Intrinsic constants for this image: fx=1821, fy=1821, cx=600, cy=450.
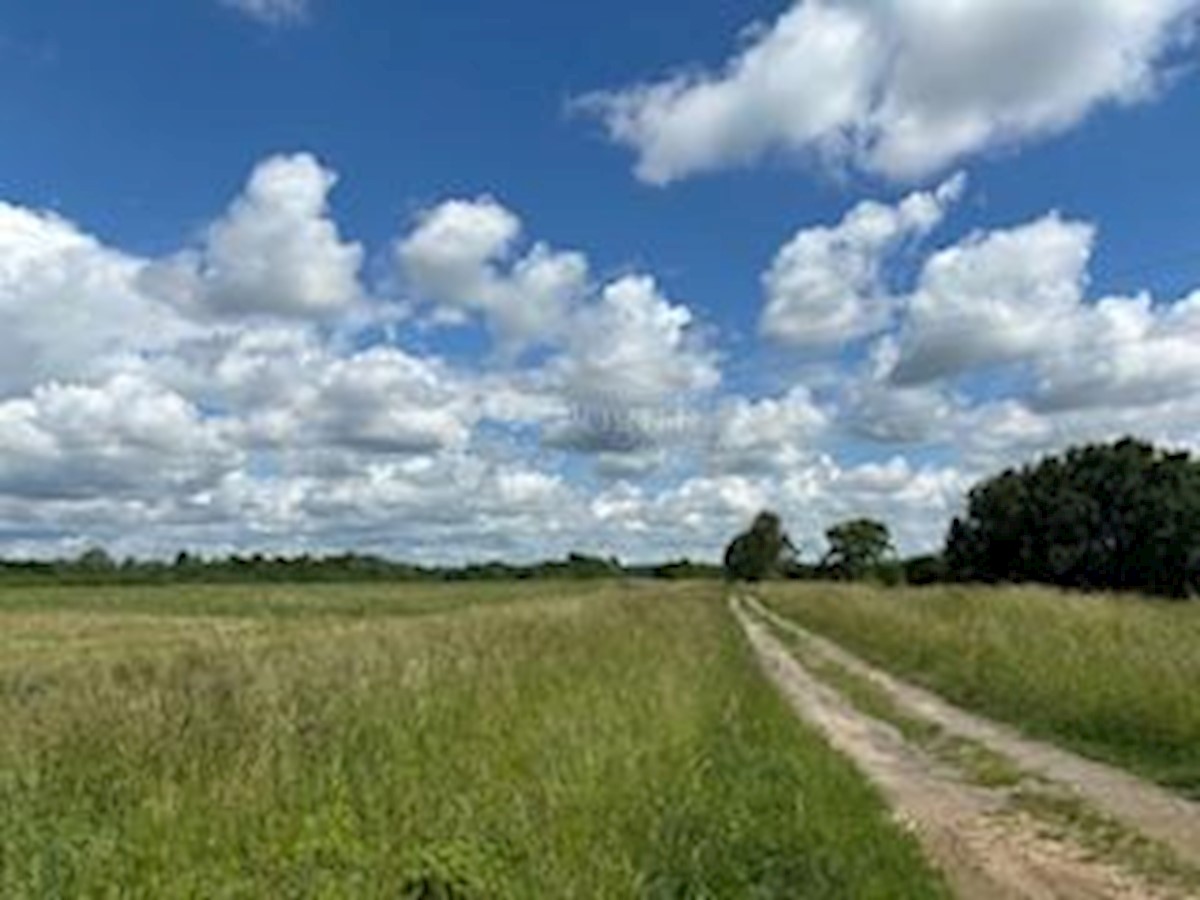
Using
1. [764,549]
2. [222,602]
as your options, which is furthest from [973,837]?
[764,549]

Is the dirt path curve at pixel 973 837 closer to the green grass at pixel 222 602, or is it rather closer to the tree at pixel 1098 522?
the green grass at pixel 222 602

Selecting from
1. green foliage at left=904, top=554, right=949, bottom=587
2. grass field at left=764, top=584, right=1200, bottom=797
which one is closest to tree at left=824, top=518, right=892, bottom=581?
green foliage at left=904, top=554, right=949, bottom=587

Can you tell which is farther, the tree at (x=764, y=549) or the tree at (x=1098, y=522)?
the tree at (x=764, y=549)

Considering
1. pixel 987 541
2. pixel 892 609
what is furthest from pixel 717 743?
pixel 987 541

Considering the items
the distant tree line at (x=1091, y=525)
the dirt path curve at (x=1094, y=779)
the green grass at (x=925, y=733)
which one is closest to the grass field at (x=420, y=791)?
the green grass at (x=925, y=733)

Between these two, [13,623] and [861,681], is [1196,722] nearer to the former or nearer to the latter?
[861,681]

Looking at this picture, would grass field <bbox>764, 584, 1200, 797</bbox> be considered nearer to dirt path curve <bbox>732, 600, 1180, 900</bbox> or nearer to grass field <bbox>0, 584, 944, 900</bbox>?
dirt path curve <bbox>732, 600, 1180, 900</bbox>

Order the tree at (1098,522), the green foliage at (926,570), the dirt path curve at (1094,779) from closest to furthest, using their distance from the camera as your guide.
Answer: the dirt path curve at (1094,779) → the tree at (1098,522) → the green foliage at (926,570)

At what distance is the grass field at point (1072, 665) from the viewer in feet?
68.5

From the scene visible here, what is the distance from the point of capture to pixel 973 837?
14.2 metres

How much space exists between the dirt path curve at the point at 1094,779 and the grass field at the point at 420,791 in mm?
2306

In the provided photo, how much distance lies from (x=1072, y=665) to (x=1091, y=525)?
251ft

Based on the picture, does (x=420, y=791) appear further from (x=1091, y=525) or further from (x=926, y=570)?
(x=926, y=570)

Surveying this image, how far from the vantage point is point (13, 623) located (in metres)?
71.3
